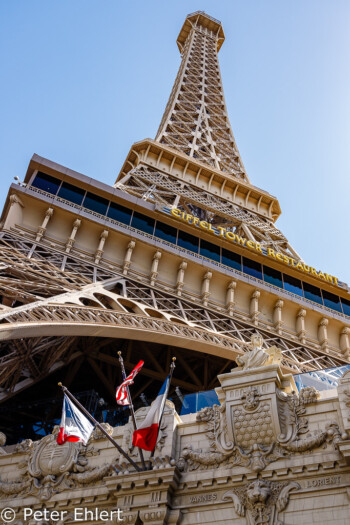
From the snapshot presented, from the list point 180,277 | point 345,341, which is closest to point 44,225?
point 180,277

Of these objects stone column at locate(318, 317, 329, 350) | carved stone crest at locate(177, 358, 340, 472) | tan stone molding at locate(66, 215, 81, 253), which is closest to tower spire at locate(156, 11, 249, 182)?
tan stone molding at locate(66, 215, 81, 253)

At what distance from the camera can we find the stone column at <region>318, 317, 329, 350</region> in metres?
33.1

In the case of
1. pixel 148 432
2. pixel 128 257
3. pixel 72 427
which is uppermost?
pixel 128 257

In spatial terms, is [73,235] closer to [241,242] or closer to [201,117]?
[241,242]

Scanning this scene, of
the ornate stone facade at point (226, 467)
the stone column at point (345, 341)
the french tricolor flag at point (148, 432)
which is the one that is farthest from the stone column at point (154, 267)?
the french tricolor flag at point (148, 432)

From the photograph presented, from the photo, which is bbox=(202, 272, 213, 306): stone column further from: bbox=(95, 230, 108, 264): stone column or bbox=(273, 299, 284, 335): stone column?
bbox=(95, 230, 108, 264): stone column

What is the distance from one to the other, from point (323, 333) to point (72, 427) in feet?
70.9

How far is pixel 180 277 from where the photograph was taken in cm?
3253

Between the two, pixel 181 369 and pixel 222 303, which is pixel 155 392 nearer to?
pixel 181 369

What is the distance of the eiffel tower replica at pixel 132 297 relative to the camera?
2497cm

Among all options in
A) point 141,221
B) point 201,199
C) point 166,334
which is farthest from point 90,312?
point 201,199

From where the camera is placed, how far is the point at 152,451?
50.9ft

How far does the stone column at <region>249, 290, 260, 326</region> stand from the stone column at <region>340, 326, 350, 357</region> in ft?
18.6

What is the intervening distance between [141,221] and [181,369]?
999 cm
